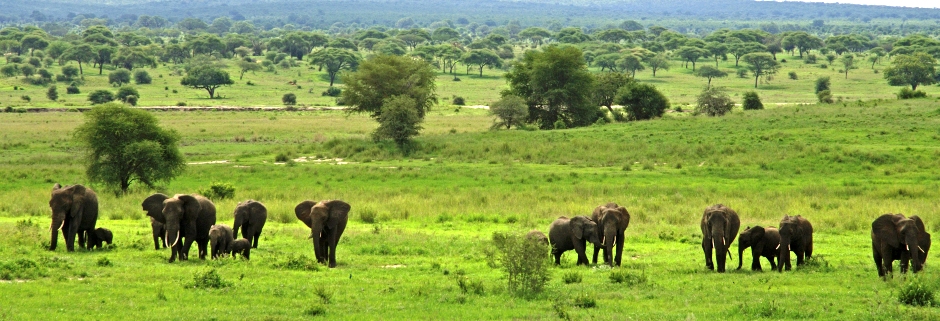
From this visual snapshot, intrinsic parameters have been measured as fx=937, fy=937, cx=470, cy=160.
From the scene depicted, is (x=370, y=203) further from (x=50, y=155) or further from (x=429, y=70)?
(x=429, y=70)

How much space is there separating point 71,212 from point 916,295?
16.3 meters

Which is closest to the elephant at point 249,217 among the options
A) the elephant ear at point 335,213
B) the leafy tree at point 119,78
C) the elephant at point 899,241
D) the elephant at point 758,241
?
the elephant ear at point 335,213

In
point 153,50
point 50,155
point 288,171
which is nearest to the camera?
point 288,171

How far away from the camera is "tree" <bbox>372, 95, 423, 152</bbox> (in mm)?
54750

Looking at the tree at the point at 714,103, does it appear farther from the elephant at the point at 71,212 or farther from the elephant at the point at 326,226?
the elephant at the point at 71,212

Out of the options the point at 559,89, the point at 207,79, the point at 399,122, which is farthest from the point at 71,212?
the point at 207,79

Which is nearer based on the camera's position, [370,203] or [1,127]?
[370,203]

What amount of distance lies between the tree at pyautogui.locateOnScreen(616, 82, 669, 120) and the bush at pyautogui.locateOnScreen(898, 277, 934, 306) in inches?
2216

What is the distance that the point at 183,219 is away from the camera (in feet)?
62.7

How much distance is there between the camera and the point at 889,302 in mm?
14547

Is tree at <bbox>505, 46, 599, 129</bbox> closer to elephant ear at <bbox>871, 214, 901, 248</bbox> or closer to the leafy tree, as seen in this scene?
elephant ear at <bbox>871, 214, 901, 248</bbox>

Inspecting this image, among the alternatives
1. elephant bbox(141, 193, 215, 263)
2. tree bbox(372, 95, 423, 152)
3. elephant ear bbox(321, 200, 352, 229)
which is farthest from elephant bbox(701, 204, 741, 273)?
tree bbox(372, 95, 423, 152)

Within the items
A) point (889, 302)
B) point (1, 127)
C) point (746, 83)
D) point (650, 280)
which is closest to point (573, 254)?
point (650, 280)

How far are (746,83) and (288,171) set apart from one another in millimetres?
91296
